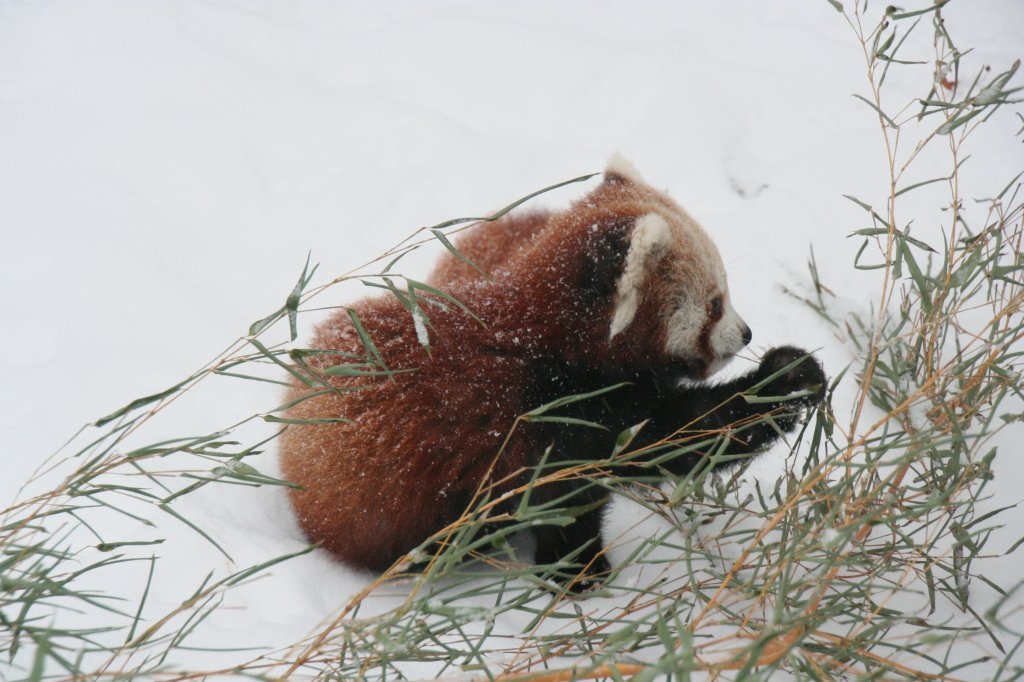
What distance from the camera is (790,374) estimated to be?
2236 millimetres

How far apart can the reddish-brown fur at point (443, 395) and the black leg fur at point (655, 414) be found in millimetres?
73

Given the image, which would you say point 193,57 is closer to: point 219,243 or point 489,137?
point 219,243

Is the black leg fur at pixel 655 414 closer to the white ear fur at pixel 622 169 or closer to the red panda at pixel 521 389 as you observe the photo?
the red panda at pixel 521 389

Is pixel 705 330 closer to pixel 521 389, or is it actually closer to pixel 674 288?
pixel 674 288

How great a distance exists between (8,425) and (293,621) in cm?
101

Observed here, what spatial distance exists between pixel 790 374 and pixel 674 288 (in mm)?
404

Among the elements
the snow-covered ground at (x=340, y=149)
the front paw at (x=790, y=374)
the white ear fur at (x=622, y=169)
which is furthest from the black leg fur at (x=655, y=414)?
the white ear fur at (x=622, y=169)

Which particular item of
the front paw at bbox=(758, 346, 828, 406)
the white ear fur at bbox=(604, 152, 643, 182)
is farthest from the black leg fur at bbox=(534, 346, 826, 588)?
the white ear fur at bbox=(604, 152, 643, 182)

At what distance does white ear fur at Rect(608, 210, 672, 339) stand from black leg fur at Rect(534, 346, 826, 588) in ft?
0.58

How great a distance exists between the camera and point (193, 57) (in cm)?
376

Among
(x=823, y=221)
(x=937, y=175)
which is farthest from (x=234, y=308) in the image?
(x=937, y=175)

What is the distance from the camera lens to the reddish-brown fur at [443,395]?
2.03 m

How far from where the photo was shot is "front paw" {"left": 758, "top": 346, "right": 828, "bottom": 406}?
7.30ft

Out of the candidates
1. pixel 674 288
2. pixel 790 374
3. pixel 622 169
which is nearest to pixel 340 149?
pixel 622 169
